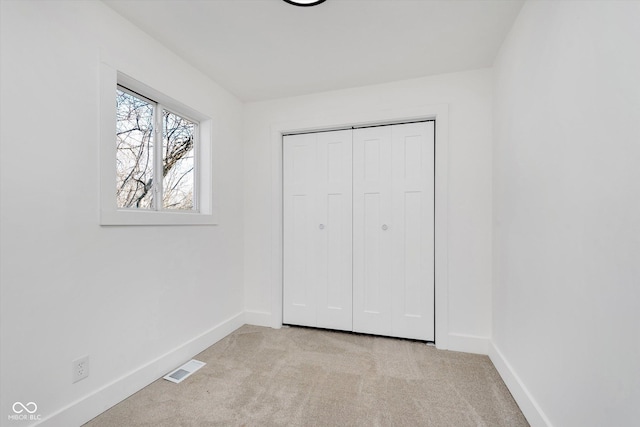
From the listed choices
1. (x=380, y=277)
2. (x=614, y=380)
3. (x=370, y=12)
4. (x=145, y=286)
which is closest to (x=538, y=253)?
(x=614, y=380)

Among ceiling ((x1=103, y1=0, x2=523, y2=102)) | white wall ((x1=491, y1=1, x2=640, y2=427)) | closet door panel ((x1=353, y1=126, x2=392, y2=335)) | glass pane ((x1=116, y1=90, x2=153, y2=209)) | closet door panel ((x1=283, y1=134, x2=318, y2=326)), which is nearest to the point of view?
white wall ((x1=491, y1=1, x2=640, y2=427))

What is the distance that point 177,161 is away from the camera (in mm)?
2391

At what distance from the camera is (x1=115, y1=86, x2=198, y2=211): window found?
6.28ft

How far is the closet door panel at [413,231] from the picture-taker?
2547 mm

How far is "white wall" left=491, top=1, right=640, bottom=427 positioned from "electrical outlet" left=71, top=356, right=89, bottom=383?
7.49ft

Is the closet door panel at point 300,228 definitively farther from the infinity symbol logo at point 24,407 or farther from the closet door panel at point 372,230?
the infinity symbol logo at point 24,407

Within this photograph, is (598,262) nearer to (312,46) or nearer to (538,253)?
(538,253)

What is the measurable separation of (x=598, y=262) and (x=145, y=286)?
2.33m

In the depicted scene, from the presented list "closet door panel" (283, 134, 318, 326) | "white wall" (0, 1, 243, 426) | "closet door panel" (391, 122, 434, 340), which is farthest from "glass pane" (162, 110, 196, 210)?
"closet door panel" (391, 122, 434, 340)

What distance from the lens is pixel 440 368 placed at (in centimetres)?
213

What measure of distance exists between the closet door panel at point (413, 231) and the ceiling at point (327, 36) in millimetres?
581

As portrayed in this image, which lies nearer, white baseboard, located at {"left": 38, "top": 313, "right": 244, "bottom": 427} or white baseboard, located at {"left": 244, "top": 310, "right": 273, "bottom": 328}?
white baseboard, located at {"left": 38, "top": 313, "right": 244, "bottom": 427}

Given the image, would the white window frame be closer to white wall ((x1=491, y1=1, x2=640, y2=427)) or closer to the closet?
the closet

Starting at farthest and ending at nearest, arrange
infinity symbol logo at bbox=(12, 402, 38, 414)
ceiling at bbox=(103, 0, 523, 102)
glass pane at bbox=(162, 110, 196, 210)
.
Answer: glass pane at bbox=(162, 110, 196, 210), ceiling at bbox=(103, 0, 523, 102), infinity symbol logo at bbox=(12, 402, 38, 414)
